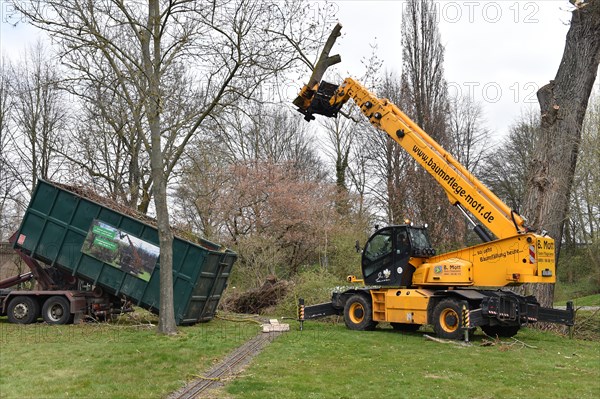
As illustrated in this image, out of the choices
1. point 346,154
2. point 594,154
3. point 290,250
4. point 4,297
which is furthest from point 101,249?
point 346,154

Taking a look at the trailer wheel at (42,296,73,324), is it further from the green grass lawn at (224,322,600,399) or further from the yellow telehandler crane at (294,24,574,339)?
the yellow telehandler crane at (294,24,574,339)

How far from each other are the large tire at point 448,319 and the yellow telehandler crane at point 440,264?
0.9 inches

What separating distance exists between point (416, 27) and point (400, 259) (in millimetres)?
14355

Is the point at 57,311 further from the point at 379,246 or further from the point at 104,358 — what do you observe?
the point at 379,246

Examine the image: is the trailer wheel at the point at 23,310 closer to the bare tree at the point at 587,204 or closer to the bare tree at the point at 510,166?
the bare tree at the point at 587,204

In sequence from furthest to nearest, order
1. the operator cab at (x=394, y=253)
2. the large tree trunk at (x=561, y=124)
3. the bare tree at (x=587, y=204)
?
the bare tree at (x=587, y=204), the large tree trunk at (x=561, y=124), the operator cab at (x=394, y=253)

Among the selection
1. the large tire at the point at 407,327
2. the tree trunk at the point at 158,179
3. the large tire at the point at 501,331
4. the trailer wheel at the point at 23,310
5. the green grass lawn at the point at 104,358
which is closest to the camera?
the green grass lawn at the point at 104,358

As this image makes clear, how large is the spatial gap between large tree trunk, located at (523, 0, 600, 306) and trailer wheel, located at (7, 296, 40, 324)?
1352 cm

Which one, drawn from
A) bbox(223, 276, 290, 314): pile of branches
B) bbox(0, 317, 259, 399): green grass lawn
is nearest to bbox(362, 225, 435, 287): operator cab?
bbox(0, 317, 259, 399): green grass lawn

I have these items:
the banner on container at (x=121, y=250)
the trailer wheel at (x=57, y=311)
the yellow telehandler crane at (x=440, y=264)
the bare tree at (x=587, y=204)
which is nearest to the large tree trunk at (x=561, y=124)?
the bare tree at (x=587, y=204)

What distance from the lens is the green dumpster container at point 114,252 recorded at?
14.7 meters

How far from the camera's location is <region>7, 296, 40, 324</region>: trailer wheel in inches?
601

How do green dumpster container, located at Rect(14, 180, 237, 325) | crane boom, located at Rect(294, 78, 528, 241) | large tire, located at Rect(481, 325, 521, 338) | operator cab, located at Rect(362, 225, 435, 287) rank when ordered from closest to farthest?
crane boom, located at Rect(294, 78, 528, 241) → large tire, located at Rect(481, 325, 521, 338) → operator cab, located at Rect(362, 225, 435, 287) → green dumpster container, located at Rect(14, 180, 237, 325)

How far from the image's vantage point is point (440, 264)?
13.7 metres
